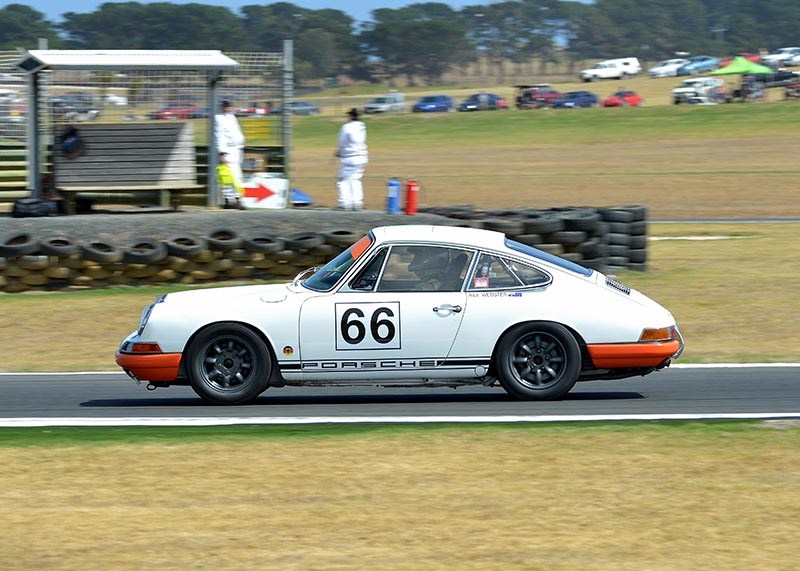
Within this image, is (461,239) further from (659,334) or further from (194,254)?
(194,254)

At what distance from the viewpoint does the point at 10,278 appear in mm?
13992

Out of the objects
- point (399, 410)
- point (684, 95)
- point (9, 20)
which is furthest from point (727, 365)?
point (9, 20)

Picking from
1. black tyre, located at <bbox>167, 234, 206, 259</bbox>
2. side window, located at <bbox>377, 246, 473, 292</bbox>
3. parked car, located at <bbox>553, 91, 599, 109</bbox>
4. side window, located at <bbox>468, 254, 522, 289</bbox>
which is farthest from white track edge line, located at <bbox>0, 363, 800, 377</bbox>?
parked car, located at <bbox>553, 91, 599, 109</bbox>

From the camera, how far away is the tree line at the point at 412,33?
527ft

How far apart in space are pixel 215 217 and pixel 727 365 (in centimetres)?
684

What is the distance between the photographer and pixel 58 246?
1394 centimetres

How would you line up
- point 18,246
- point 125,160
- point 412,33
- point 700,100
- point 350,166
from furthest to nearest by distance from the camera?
point 412,33, point 700,100, point 350,166, point 125,160, point 18,246

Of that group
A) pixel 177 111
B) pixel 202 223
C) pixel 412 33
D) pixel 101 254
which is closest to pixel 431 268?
pixel 101 254

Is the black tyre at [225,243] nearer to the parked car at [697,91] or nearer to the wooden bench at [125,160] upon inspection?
the wooden bench at [125,160]

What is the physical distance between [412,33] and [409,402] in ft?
506

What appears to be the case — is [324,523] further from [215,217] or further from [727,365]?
[215,217]

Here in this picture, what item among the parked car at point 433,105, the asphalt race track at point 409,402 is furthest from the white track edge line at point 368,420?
the parked car at point 433,105

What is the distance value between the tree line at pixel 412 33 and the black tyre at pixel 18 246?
448ft

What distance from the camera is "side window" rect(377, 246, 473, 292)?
844 centimetres
